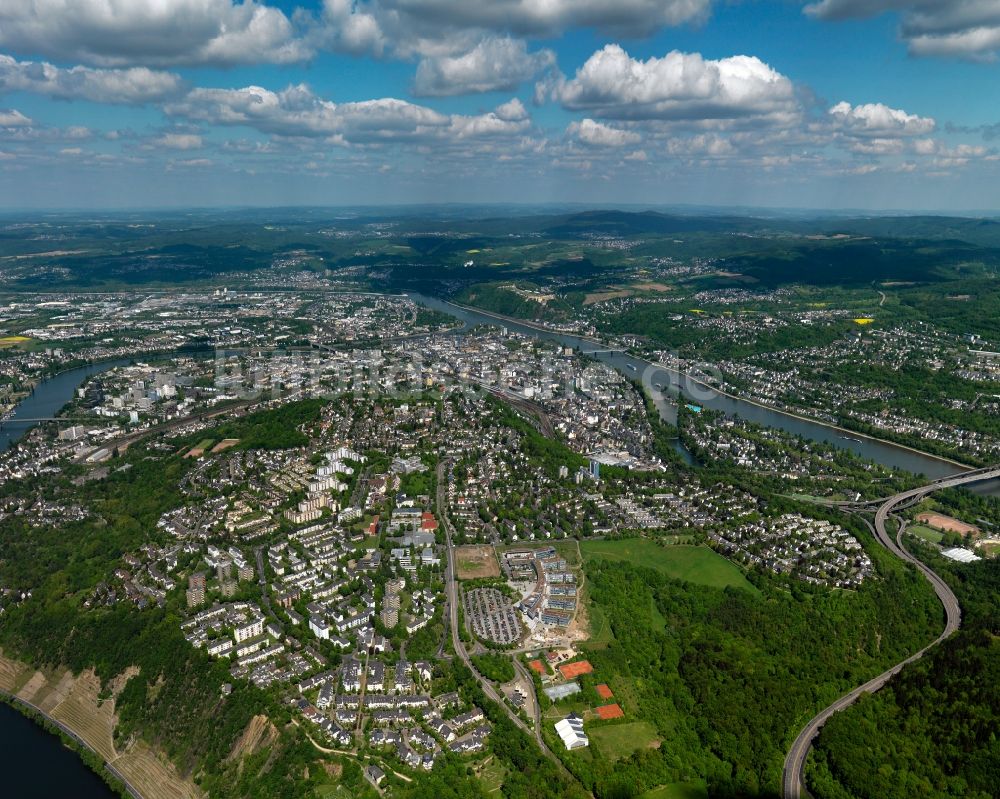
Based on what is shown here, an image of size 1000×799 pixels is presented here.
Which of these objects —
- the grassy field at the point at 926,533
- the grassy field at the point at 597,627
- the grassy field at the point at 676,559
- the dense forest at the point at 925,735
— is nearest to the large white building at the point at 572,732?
the grassy field at the point at 597,627

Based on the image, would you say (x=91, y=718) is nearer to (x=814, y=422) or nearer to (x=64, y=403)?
(x=64, y=403)

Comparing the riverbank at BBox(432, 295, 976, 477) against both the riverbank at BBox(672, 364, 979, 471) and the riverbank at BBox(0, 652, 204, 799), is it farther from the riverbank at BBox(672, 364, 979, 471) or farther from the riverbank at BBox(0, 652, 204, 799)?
the riverbank at BBox(0, 652, 204, 799)


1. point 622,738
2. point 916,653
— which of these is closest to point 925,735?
point 916,653

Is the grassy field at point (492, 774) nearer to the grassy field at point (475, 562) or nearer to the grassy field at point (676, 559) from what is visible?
the grassy field at point (475, 562)

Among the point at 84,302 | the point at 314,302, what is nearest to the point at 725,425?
the point at 314,302

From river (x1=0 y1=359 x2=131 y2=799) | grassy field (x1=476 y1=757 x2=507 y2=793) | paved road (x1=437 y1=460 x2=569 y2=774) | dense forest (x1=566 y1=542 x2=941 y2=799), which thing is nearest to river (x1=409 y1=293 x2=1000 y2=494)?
dense forest (x1=566 y1=542 x2=941 y2=799)

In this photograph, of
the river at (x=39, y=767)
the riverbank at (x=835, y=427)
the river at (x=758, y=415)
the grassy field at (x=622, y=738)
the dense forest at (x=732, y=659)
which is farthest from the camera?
the riverbank at (x=835, y=427)
